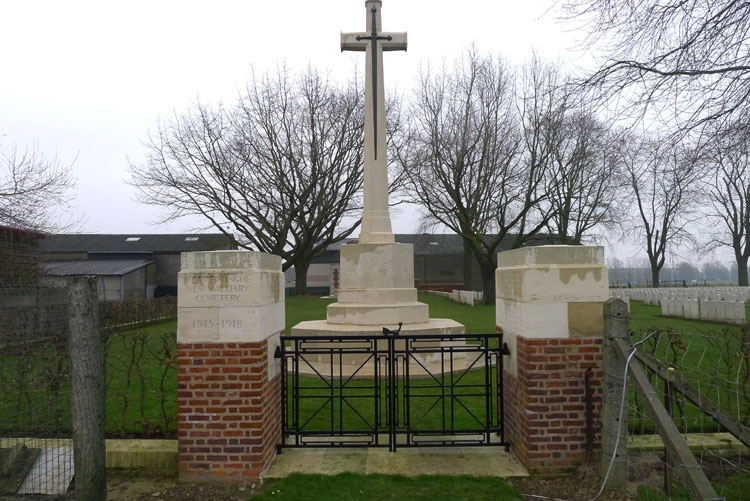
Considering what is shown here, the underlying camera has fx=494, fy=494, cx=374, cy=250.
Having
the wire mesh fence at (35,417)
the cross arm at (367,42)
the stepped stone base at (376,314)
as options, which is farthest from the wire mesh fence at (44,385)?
the cross arm at (367,42)

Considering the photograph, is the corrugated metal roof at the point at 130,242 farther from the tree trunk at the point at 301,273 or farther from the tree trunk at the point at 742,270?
the tree trunk at the point at 742,270

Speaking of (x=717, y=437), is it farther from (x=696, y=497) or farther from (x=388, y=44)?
(x=388, y=44)

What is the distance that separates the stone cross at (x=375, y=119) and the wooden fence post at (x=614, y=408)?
244 inches

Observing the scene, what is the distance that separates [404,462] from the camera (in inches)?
179

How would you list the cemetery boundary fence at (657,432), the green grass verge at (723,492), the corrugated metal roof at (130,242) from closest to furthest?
the cemetery boundary fence at (657,432), the green grass verge at (723,492), the corrugated metal roof at (130,242)

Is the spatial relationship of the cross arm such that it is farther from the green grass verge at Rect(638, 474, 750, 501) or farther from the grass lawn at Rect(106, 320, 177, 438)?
the green grass verge at Rect(638, 474, 750, 501)

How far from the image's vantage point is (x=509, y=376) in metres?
4.90

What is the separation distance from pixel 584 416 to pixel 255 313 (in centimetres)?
300

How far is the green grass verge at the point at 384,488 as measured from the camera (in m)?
3.87

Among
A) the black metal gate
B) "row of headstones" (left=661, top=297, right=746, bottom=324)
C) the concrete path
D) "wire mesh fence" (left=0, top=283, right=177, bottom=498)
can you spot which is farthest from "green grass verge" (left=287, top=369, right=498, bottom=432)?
"row of headstones" (left=661, top=297, right=746, bottom=324)

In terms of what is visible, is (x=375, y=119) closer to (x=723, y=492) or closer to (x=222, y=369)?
(x=222, y=369)

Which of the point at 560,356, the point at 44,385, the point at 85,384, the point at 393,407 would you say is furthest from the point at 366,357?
the point at 85,384

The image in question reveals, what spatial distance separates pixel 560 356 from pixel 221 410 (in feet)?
9.80

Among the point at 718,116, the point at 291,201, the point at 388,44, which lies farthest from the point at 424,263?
the point at 718,116
